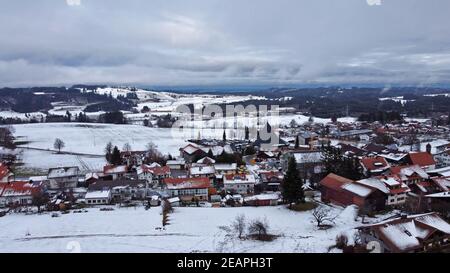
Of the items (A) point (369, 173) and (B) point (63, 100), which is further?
(B) point (63, 100)

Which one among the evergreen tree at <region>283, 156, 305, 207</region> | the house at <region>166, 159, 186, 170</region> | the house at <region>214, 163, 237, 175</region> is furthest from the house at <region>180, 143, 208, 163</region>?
the evergreen tree at <region>283, 156, 305, 207</region>

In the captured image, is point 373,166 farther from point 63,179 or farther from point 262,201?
point 63,179

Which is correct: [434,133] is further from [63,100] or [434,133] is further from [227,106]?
[63,100]

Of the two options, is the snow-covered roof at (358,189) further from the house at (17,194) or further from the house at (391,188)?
the house at (17,194)

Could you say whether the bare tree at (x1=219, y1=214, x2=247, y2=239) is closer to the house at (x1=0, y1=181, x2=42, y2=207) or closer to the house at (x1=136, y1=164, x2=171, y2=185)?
the house at (x1=136, y1=164, x2=171, y2=185)

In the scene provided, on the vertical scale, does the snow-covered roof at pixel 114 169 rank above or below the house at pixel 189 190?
above

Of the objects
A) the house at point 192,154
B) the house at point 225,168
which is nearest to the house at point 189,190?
the house at point 225,168
